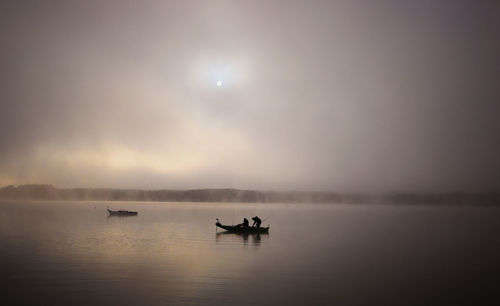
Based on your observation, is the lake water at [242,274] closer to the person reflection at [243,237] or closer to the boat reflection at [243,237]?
the person reflection at [243,237]

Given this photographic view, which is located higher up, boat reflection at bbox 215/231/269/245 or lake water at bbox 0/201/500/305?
lake water at bbox 0/201/500/305

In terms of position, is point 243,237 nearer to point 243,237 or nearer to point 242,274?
point 243,237

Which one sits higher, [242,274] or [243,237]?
[242,274]

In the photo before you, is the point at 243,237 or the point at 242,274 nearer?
the point at 242,274

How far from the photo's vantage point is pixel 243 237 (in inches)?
2436

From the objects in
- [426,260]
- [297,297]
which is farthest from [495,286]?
[297,297]

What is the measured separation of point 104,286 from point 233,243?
2844 centimetres

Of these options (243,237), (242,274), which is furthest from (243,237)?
(242,274)

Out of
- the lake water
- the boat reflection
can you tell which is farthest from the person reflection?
the lake water

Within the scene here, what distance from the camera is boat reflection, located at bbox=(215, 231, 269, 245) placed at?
57.3m

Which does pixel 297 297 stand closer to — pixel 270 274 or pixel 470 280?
pixel 270 274

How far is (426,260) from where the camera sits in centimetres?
4081

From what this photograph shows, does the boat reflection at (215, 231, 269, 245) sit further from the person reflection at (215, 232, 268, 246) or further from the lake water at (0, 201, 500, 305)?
the lake water at (0, 201, 500, 305)

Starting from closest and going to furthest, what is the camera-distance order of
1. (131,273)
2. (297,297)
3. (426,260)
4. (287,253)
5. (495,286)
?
(297,297)
(495,286)
(131,273)
(426,260)
(287,253)
